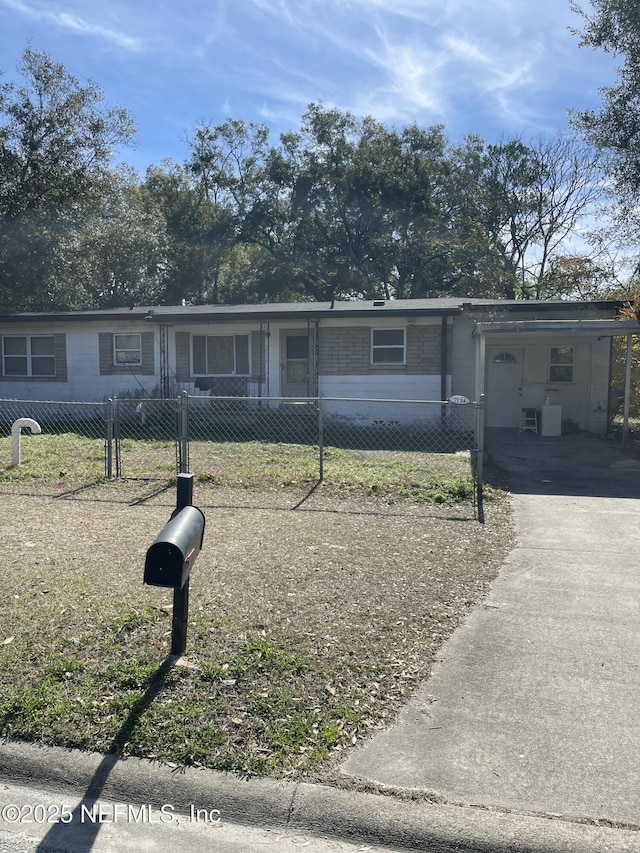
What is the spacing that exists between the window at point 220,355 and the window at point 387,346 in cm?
355

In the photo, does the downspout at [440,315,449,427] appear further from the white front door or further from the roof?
the white front door

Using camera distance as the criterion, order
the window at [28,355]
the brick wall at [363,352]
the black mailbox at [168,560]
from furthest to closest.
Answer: the window at [28,355] < the brick wall at [363,352] < the black mailbox at [168,560]

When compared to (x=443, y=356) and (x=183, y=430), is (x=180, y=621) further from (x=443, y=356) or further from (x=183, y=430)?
(x=443, y=356)

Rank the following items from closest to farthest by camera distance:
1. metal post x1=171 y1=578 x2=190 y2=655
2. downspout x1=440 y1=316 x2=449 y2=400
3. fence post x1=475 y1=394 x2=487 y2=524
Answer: metal post x1=171 y1=578 x2=190 y2=655 → fence post x1=475 y1=394 x2=487 y2=524 → downspout x1=440 y1=316 x2=449 y2=400

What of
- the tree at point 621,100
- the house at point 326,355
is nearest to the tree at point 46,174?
the house at point 326,355

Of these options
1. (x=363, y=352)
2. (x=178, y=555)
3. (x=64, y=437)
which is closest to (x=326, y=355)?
(x=363, y=352)

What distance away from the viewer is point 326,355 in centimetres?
1761

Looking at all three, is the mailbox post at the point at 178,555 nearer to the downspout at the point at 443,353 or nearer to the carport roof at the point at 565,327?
the carport roof at the point at 565,327

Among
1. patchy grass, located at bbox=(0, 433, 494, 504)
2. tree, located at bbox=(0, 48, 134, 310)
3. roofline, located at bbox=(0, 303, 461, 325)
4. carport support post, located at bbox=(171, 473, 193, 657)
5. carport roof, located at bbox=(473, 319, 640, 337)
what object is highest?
tree, located at bbox=(0, 48, 134, 310)

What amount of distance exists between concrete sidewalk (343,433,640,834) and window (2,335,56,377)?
1641cm

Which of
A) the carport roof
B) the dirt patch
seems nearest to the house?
the carport roof

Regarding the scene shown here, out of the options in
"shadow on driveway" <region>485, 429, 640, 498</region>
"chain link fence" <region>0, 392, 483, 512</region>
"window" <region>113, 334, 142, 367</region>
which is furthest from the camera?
"window" <region>113, 334, 142, 367</region>

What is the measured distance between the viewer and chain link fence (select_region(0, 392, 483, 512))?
10.3 meters

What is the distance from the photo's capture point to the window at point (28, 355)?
1958cm
